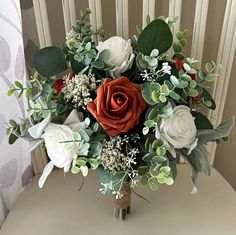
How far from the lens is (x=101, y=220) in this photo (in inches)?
31.3

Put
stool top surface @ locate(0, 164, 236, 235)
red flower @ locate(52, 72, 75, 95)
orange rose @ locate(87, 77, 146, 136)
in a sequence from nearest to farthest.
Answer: orange rose @ locate(87, 77, 146, 136) → red flower @ locate(52, 72, 75, 95) → stool top surface @ locate(0, 164, 236, 235)

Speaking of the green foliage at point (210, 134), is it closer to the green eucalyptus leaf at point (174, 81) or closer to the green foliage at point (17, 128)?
the green eucalyptus leaf at point (174, 81)

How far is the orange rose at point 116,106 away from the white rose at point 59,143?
6cm

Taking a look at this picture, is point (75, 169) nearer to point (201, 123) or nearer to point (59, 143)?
point (59, 143)

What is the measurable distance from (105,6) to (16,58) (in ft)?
0.85

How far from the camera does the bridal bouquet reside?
58cm

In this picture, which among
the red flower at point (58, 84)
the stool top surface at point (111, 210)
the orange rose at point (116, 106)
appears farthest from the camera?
the stool top surface at point (111, 210)

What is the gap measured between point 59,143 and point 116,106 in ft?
0.39

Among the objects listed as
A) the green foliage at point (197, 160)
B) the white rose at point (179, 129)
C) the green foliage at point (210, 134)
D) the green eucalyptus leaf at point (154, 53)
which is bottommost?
the green foliage at point (197, 160)

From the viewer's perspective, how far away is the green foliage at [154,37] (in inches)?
24.5

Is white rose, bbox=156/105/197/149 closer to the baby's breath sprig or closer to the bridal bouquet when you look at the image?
the bridal bouquet

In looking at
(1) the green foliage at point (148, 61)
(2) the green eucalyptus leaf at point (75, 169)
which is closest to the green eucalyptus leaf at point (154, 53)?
(1) the green foliage at point (148, 61)

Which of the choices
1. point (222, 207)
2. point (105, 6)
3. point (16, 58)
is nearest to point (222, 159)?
point (222, 207)

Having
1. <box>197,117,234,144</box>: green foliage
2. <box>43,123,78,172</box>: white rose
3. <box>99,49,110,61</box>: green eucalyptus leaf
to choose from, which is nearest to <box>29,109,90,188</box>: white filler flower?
<box>43,123,78,172</box>: white rose
